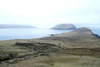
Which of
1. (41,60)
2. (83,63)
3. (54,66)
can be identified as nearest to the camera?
(54,66)

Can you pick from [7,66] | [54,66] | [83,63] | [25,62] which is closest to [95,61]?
[83,63]

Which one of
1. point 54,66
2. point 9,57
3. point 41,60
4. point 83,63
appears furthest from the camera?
point 9,57

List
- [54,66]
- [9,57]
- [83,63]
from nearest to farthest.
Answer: [54,66], [83,63], [9,57]

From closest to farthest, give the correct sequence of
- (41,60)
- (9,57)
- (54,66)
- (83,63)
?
(54,66) < (83,63) < (41,60) < (9,57)

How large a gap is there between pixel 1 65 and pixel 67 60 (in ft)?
38.5

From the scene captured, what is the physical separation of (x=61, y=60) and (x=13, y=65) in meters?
8.84

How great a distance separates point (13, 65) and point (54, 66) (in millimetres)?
6728

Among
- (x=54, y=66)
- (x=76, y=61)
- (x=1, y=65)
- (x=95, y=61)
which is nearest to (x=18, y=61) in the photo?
(x=1, y=65)

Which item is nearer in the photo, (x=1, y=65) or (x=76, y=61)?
(x=1, y=65)

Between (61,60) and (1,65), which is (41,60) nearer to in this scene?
(61,60)

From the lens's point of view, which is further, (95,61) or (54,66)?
(95,61)

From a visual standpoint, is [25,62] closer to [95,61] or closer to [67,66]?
[67,66]

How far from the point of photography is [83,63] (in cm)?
2973

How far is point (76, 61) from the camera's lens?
1232 inches
